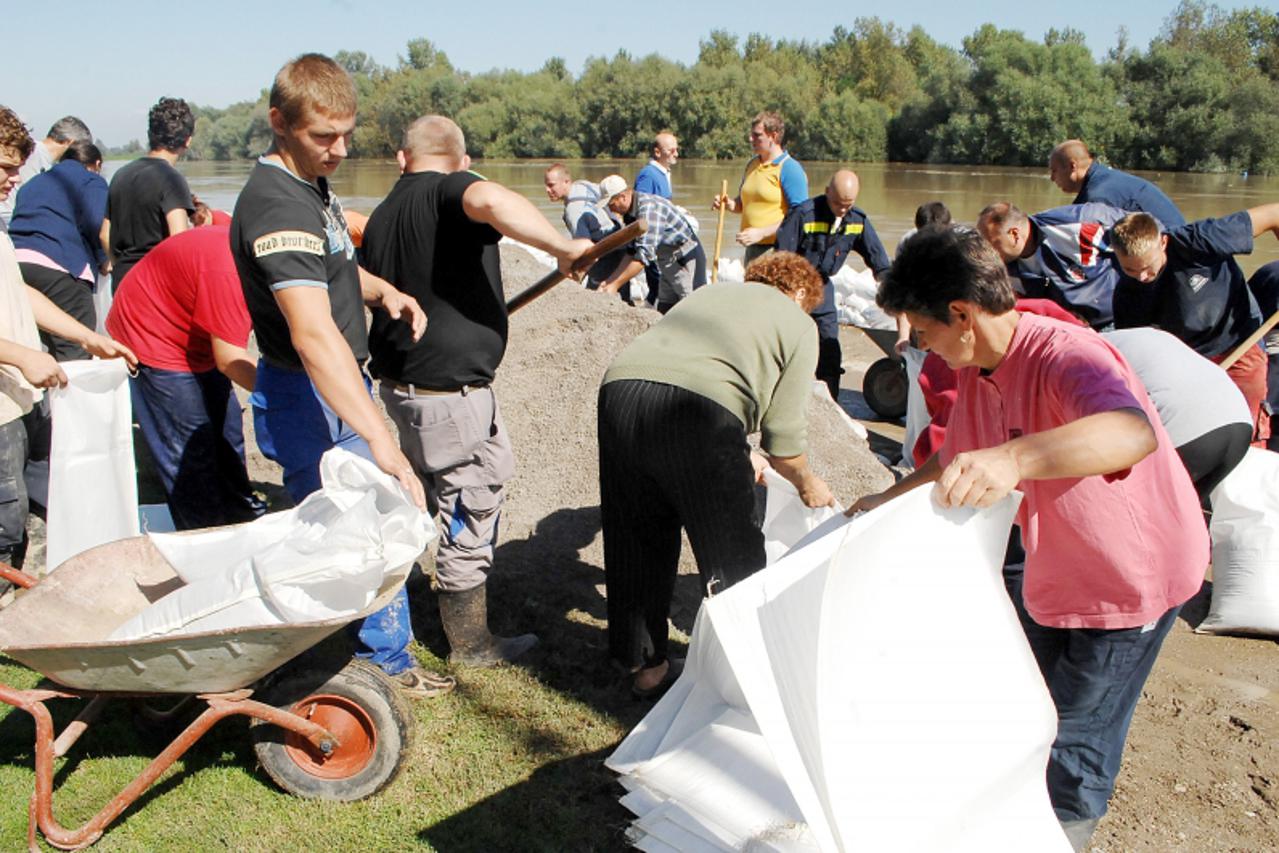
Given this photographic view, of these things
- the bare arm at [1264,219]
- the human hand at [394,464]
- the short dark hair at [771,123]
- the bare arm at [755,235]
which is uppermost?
the short dark hair at [771,123]

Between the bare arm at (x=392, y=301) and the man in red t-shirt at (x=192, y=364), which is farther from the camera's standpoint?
the man in red t-shirt at (x=192, y=364)

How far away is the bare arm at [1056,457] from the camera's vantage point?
5.30ft

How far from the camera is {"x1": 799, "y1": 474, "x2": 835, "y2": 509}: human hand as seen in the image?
9.77 feet

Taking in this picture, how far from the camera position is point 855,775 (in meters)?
1.63

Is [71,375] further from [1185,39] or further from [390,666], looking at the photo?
[1185,39]

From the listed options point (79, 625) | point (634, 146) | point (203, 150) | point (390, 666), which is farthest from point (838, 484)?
point (203, 150)

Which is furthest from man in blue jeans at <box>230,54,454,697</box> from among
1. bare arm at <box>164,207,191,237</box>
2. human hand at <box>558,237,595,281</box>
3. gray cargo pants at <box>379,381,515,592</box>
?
bare arm at <box>164,207,191,237</box>

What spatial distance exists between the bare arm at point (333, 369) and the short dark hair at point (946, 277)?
1.28m

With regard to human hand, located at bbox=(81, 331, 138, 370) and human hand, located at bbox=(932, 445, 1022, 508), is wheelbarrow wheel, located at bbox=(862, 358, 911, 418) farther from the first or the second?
human hand, located at bbox=(932, 445, 1022, 508)

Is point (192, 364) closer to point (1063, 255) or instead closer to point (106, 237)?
point (106, 237)

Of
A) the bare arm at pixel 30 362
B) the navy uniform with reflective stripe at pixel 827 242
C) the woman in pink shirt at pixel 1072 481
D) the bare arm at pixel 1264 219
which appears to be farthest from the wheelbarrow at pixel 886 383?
the bare arm at pixel 30 362

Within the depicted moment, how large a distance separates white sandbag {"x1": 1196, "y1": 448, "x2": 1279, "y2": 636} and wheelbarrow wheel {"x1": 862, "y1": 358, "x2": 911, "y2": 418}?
286 cm

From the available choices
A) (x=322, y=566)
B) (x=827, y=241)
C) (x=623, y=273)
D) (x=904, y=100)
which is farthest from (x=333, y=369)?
(x=904, y=100)

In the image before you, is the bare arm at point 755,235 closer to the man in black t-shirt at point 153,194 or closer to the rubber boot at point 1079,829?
the man in black t-shirt at point 153,194
